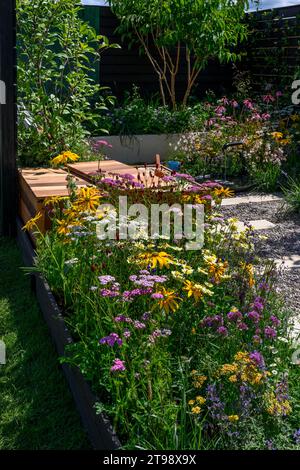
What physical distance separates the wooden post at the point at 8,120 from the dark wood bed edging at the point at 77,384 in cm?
136

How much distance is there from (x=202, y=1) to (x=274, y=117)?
1887 mm

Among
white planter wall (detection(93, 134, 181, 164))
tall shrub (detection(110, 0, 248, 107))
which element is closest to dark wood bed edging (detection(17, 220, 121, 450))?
white planter wall (detection(93, 134, 181, 164))

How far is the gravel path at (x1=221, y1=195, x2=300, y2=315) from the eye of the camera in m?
4.33

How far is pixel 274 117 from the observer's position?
9.21 meters

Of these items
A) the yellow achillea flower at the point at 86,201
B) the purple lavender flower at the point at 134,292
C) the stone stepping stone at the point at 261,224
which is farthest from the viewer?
the stone stepping stone at the point at 261,224

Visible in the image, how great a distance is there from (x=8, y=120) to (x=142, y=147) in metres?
4.06

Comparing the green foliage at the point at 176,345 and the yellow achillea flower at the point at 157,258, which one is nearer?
the green foliage at the point at 176,345

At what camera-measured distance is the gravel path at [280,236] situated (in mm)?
4332

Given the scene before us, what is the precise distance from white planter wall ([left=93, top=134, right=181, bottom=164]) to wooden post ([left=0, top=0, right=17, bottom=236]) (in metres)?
3.66

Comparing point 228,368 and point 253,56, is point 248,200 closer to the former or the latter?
point 228,368

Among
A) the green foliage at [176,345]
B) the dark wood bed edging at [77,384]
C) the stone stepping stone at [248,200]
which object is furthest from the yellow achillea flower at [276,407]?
the stone stepping stone at [248,200]

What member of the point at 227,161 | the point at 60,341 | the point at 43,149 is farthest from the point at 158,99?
the point at 60,341

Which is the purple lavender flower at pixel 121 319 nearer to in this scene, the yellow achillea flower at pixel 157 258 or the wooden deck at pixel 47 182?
the yellow achillea flower at pixel 157 258

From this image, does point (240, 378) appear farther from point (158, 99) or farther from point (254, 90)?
point (254, 90)
